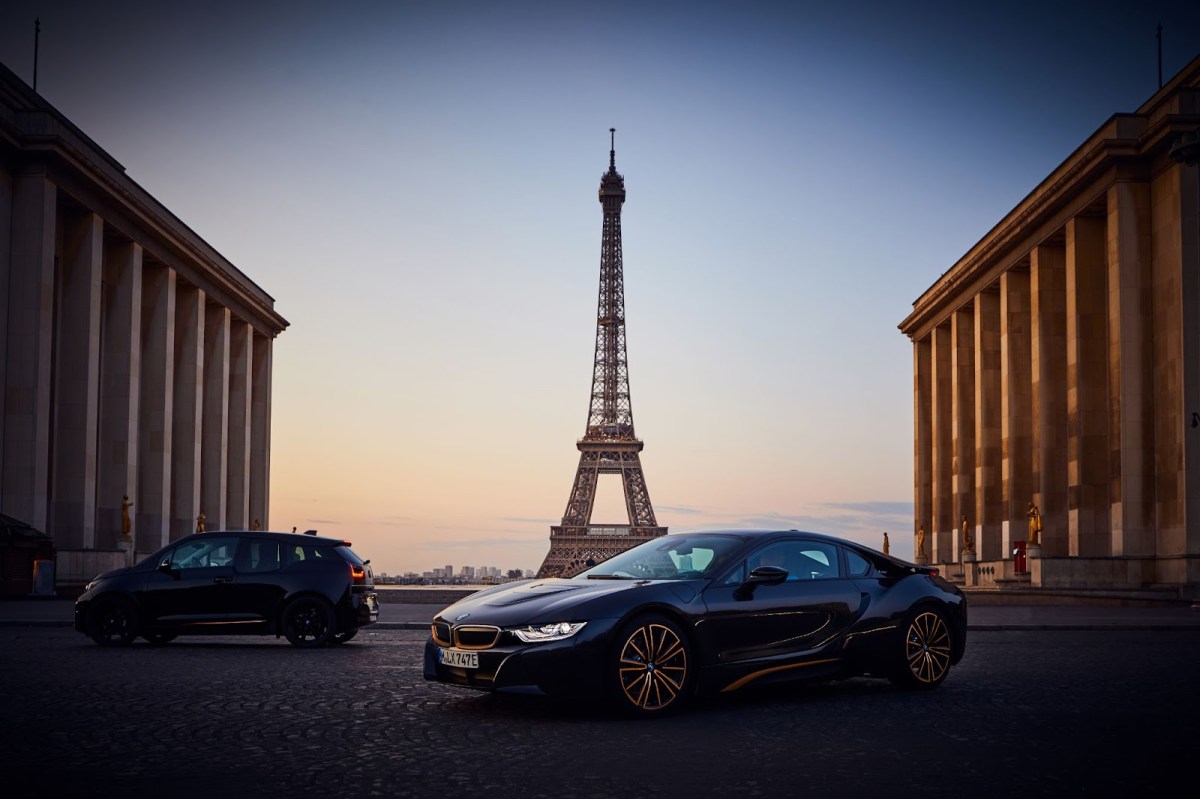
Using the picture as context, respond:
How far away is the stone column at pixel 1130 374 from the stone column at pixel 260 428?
41.7 m

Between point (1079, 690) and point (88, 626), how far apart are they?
11362mm

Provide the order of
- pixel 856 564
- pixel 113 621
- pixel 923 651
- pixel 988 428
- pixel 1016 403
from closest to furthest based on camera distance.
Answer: pixel 856 564 < pixel 923 651 < pixel 113 621 < pixel 1016 403 < pixel 988 428

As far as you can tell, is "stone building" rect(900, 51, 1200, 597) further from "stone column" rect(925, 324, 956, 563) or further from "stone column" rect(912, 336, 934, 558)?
"stone column" rect(912, 336, 934, 558)

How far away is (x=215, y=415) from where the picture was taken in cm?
6059

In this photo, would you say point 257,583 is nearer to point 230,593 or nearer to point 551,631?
point 230,593

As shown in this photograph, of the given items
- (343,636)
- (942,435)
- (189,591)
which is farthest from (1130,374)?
(189,591)

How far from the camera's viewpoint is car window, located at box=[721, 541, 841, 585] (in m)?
10.4

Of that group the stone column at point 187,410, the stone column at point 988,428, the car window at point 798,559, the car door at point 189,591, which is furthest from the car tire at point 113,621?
the stone column at point 988,428

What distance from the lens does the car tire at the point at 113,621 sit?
53.9 ft

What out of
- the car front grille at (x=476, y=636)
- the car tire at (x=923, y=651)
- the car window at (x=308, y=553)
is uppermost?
the car window at (x=308, y=553)

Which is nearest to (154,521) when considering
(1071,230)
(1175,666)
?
(1071,230)

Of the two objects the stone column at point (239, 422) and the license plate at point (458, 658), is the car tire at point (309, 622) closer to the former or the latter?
the license plate at point (458, 658)

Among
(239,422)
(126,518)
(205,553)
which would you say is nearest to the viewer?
(205,553)

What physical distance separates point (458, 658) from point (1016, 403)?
167 feet
